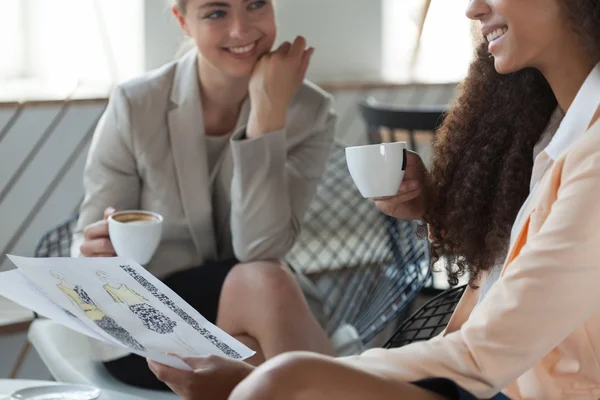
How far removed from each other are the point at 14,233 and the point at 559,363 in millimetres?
2313

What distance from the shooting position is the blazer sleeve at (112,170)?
6.91 ft

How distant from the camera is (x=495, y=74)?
5.01 ft

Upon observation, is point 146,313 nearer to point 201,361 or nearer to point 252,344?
point 201,361

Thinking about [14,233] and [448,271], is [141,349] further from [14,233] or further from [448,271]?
[14,233]

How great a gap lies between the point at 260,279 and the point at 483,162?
638 mm

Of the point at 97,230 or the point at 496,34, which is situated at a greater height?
the point at 496,34

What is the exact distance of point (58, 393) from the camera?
1357 millimetres

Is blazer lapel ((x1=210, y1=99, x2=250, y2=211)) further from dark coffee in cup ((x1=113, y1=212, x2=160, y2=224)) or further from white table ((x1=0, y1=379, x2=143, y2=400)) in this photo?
white table ((x1=0, y1=379, x2=143, y2=400))

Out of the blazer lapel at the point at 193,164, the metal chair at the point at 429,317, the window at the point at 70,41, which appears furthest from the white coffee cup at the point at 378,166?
the window at the point at 70,41

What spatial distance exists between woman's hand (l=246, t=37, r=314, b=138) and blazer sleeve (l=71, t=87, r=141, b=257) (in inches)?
11.4

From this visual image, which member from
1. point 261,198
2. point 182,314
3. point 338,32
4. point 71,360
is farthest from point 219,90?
point 338,32

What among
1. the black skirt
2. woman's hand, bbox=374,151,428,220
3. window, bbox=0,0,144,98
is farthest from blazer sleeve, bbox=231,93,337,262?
window, bbox=0,0,144,98

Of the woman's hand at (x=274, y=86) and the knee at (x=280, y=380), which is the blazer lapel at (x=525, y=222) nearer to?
the knee at (x=280, y=380)

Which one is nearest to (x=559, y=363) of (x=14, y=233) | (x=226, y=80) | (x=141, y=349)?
(x=141, y=349)
